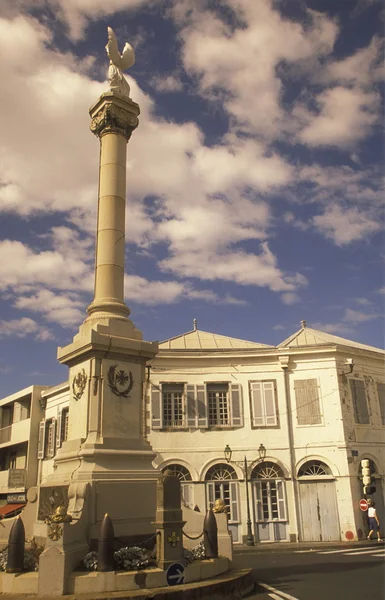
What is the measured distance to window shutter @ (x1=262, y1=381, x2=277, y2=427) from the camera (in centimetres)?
2327

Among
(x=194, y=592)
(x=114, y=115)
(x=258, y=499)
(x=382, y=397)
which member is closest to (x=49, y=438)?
(x=258, y=499)

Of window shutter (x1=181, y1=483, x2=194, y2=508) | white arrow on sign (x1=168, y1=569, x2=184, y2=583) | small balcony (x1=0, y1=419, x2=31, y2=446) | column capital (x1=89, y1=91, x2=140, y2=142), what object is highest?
column capital (x1=89, y1=91, x2=140, y2=142)

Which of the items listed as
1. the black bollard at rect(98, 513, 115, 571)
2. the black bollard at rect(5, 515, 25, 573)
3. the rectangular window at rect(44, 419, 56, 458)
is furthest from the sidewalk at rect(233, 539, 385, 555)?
the black bollard at rect(5, 515, 25, 573)

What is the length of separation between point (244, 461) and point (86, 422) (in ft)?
44.1

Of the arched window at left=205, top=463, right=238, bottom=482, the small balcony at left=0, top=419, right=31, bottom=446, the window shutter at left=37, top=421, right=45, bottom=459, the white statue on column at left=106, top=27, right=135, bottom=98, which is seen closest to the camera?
the white statue on column at left=106, top=27, right=135, bottom=98

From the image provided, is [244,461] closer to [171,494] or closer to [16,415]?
[171,494]

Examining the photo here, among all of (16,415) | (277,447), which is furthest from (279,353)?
(16,415)

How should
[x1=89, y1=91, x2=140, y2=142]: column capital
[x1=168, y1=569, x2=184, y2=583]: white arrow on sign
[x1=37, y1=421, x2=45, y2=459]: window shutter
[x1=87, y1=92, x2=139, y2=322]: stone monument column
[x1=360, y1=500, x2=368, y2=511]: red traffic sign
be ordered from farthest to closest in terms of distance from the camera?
[x1=37, y1=421, x2=45, y2=459]: window shutter < [x1=360, y1=500, x2=368, y2=511]: red traffic sign < [x1=89, y1=91, x2=140, y2=142]: column capital < [x1=87, y1=92, x2=139, y2=322]: stone monument column < [x1=168, y1=569, x2=184, y2=583]: white arrow on sign

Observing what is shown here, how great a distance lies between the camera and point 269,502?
876 inches

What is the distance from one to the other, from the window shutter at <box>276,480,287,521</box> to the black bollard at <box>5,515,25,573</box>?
15.6 metres

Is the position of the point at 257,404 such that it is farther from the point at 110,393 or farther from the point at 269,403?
the point at 110,393

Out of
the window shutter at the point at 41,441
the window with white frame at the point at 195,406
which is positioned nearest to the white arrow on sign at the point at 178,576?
the window with white frame at the point at 195,406

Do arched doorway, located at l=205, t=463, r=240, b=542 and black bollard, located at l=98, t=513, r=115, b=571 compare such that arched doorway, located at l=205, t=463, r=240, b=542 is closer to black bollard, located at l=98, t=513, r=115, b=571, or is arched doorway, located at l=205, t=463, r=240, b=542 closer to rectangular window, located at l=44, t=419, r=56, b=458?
rectangular window, located at l=44, t=419, r=56, b=458

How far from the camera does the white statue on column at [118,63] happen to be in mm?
13405
